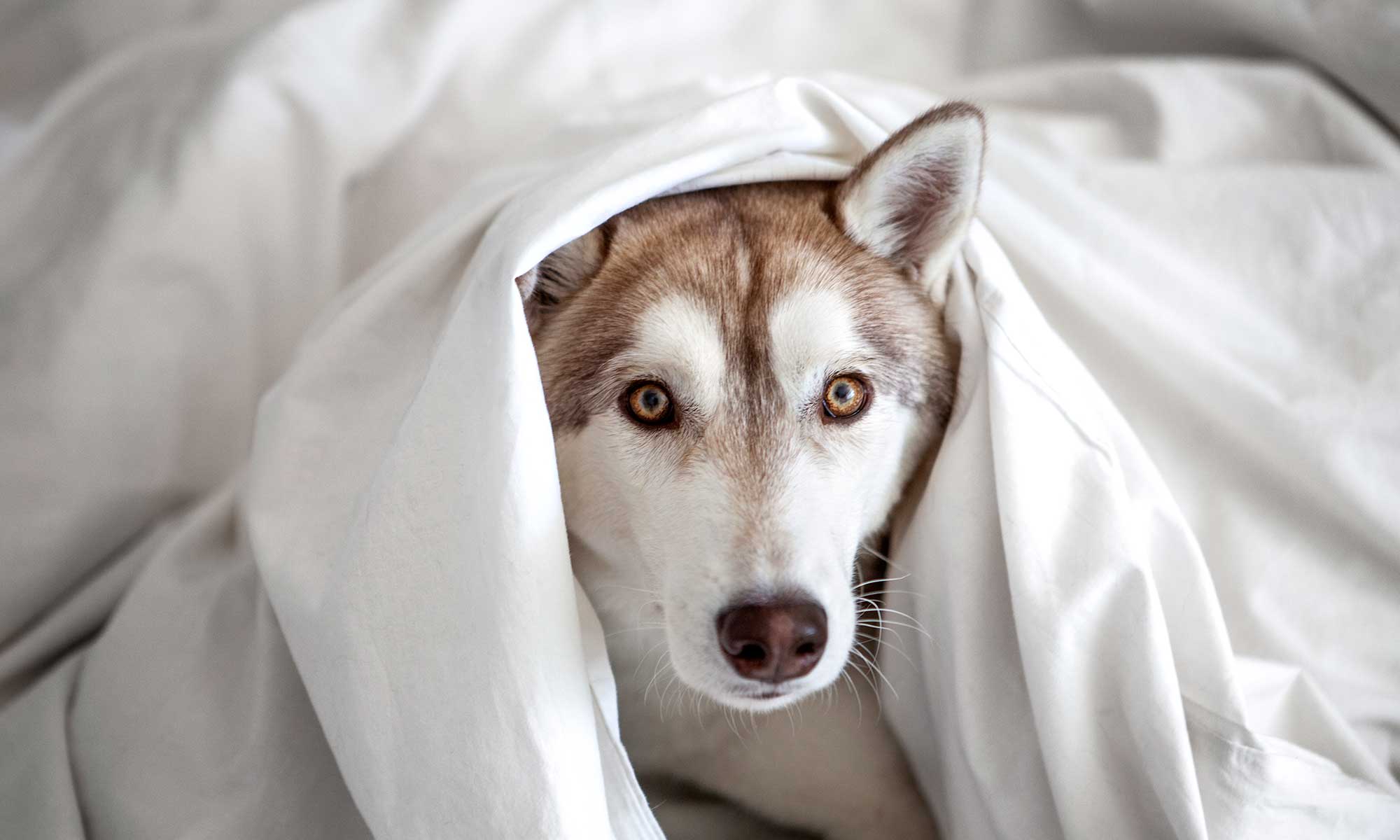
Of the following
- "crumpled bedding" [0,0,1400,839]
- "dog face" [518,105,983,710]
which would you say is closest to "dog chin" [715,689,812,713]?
"dog face" [518,105,983,710]

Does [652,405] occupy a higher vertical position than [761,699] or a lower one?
higher

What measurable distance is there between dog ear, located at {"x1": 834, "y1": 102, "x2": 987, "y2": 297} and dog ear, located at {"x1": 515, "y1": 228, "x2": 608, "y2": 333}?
41 cm

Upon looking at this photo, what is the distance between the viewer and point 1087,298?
1591 millimetres

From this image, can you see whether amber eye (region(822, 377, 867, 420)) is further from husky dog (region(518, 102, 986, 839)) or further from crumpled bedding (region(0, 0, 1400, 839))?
crumpled bedding (region(0, 0, 1400, 839))

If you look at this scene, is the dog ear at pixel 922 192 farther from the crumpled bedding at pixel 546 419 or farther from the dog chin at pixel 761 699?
the dog chin at pixel 761 699

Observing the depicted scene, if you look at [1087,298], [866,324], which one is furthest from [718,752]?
[1087,298]

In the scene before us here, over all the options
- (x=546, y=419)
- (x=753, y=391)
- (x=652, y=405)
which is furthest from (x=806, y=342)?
(x=546, y=419)

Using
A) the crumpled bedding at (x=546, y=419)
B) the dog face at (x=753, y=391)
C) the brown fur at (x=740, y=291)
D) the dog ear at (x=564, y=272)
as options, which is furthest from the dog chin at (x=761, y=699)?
the dog ear at (x=564, y=272)

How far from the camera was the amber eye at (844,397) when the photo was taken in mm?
1440

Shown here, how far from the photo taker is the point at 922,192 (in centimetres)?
149

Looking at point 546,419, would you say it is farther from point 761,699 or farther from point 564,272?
point 761,699

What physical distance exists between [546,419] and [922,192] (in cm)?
72

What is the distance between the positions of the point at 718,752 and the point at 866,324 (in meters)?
0.83

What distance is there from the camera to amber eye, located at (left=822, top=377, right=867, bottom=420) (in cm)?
144
